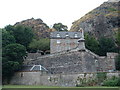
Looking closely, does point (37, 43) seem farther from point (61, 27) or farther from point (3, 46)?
point (61, 27)

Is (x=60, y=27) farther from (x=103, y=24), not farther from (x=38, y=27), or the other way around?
(x=103, y=24)

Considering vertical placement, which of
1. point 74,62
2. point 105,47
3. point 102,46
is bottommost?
point 74,62

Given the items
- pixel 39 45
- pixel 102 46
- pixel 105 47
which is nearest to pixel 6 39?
pixel 39 45

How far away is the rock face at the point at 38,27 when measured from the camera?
9062cm

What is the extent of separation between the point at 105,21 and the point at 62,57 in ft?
122

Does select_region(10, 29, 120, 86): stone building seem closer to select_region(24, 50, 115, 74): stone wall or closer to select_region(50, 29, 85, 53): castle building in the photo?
select_region(24, 50, 115, 74): stone wall

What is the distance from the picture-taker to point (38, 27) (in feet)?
308

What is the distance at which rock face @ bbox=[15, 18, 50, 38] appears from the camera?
90625 mm

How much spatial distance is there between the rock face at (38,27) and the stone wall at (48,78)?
41.5 metres

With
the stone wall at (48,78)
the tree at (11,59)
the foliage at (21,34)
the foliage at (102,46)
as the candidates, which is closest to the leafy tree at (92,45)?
the foliage at (102,46)

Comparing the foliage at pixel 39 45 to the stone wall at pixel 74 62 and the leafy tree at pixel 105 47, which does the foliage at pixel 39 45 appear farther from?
the leafy tree at pixel 105 47

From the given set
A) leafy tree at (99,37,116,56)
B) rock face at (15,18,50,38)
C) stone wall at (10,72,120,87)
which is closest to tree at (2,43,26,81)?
stone wall at (10,72,120,87)

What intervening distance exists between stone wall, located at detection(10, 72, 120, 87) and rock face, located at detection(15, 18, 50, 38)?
41483mm

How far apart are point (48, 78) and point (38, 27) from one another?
5139 cm
